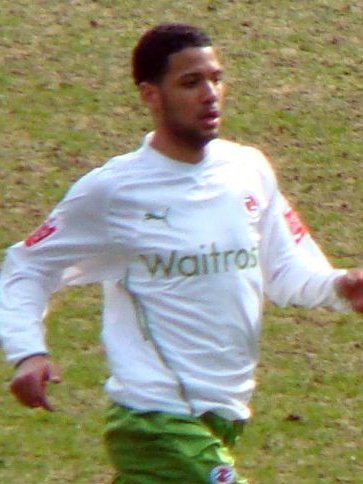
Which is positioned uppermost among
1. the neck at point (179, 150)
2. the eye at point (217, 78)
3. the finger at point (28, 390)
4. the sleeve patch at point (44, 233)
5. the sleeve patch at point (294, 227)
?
the eye at point (217, 78)

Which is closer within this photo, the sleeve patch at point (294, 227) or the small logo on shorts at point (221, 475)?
the small logo on shorts at point (221, 475)

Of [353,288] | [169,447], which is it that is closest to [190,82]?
[353,288]

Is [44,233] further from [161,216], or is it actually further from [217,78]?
[217,78]

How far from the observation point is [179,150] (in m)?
4.84

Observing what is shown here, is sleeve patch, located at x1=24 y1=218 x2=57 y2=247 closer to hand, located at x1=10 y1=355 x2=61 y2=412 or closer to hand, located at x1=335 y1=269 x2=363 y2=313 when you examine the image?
hand, located at x1=10 y1=355 x2=61 y2=412

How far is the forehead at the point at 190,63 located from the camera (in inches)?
190

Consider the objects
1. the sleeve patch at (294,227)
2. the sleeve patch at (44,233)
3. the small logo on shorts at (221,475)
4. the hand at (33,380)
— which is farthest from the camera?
the sleeve patch at (294,227)

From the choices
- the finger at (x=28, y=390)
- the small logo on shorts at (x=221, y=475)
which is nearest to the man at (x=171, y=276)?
the small logo on shorts at (x=221, y=475)

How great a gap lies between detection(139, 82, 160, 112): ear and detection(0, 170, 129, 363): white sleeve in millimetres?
288

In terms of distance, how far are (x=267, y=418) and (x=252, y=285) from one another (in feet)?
7.43

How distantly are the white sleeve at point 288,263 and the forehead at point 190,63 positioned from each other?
1.39ft

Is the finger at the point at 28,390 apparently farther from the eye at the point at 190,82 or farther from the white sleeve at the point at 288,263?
the eye at the point at 190,82

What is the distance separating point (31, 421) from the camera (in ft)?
22.7

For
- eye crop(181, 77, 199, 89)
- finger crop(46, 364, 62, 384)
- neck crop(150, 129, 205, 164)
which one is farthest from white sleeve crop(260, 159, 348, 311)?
finger crop(46, 364, 62, 384)
